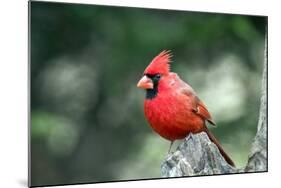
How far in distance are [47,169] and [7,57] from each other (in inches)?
34.7

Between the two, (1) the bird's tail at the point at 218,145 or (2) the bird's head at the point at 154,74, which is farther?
(1) the bird's tail at the point at 218,145

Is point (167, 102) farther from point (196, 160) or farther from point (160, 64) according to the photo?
point (196, 160)

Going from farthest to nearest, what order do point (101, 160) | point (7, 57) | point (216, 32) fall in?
point (216, 32)
point (101, 160)
point (7, 57)

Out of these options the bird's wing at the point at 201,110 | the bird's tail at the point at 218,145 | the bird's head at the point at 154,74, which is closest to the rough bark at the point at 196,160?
the bird's tail at the point at 218,145

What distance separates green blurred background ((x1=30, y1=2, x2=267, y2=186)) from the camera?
4.11 m

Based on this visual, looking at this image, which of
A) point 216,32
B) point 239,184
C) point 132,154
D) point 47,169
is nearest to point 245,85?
point 216,32

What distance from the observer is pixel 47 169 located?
13.6 feet

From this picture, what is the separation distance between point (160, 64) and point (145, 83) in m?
0.20

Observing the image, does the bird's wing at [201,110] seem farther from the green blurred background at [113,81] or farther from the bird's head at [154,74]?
the bird's head at [154,74]

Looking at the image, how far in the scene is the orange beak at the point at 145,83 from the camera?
14.3 feet

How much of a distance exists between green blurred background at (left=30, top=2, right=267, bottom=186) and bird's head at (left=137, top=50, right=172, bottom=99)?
0.15 ft

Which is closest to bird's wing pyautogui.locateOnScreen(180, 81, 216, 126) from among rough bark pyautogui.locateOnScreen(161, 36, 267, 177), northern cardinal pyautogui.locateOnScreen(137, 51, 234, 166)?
northern cardinal pyautogui.locateOnScreen(137, 51, 234, 166)

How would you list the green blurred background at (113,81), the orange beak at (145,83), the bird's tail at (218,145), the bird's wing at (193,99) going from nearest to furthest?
the green blurred background at (113,81) → the orange beak at (145,83) → the bird's wing at (193,99) → the bird's tail at (218,145)
